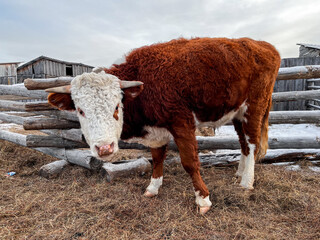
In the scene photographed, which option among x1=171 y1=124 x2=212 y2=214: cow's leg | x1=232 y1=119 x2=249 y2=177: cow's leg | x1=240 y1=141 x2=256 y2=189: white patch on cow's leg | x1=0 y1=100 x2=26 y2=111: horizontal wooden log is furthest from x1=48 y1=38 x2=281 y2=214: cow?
x1=0 y1=100 x2=26 y2=111: horizontal wooden log

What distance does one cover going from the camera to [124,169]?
12.6 feet

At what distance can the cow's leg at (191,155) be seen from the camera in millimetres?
2828

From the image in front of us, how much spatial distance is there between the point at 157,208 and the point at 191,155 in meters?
0.86

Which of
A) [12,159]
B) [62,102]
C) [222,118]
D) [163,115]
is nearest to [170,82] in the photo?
[163,115]

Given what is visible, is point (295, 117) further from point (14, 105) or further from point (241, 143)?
point (14, 105)

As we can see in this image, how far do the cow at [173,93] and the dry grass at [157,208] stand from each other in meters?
0.34

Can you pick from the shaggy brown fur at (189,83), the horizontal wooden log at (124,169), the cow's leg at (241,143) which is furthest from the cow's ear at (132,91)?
the cow's leg at (241,143)

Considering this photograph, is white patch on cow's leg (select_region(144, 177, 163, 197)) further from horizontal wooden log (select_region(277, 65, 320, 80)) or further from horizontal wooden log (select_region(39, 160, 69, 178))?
horizontal wooden log (select_region(277, 65, 320, 80))

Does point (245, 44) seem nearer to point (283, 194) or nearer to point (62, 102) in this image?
point (283, 194)

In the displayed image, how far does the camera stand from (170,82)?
2.80 m

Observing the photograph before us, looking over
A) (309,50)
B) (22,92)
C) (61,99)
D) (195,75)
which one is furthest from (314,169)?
(309,50)

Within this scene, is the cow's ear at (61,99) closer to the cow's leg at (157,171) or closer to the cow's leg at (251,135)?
the cow's leg at (157,171)

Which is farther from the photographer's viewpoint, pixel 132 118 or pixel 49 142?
pixel 49 142

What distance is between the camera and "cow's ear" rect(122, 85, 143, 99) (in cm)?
Answer: 266
